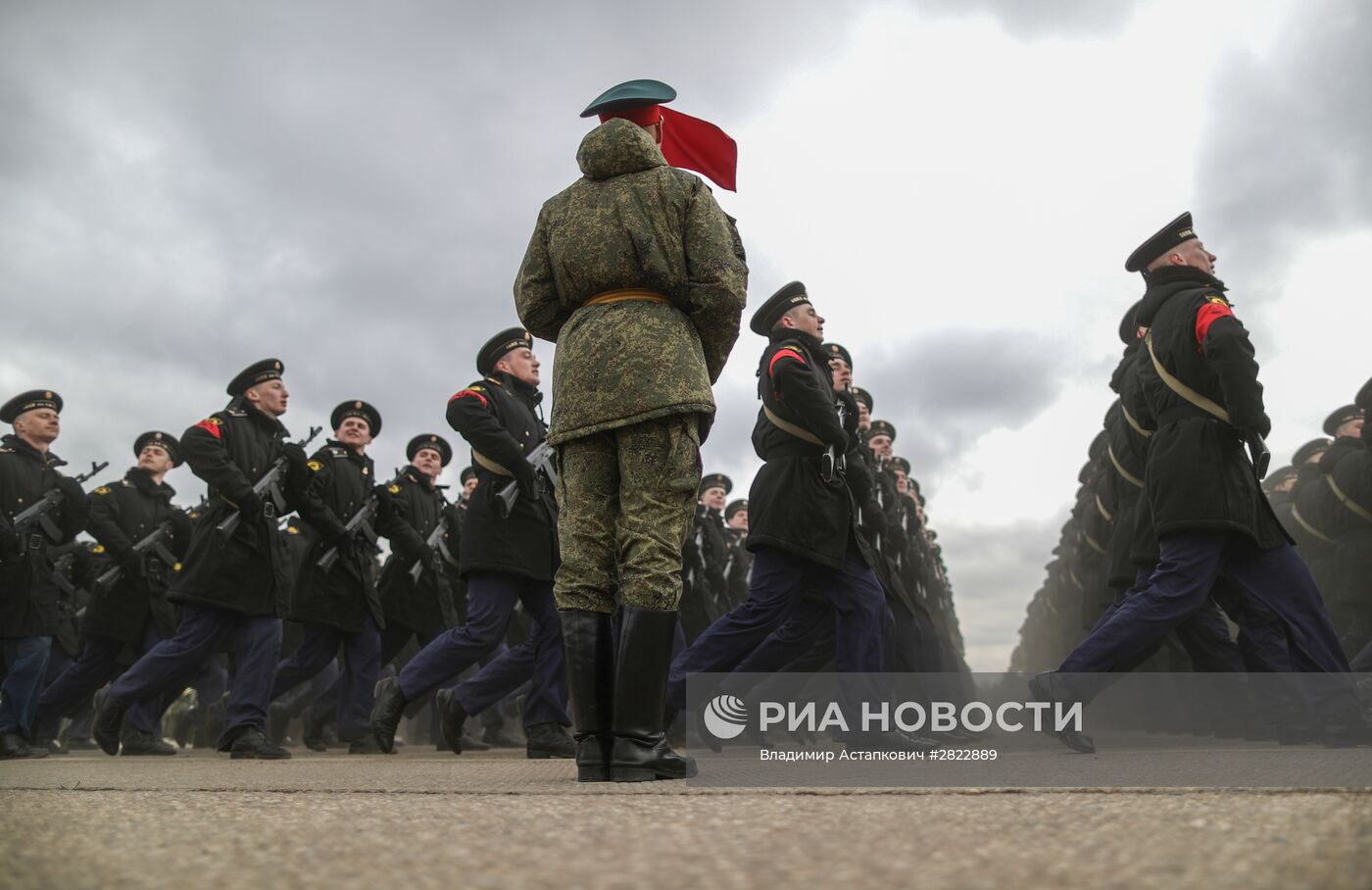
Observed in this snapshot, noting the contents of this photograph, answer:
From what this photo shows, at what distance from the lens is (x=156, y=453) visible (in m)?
9.69

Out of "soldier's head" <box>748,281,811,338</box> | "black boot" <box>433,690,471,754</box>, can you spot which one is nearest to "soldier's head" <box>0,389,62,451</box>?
"black boot" <box>433,690,471,754</box>

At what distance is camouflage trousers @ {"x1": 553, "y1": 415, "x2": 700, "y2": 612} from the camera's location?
3.21 metres

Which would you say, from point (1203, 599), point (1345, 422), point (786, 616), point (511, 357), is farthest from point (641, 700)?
point (1345, 422)

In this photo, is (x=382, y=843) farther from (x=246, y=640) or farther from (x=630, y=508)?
(x=246, y=640)

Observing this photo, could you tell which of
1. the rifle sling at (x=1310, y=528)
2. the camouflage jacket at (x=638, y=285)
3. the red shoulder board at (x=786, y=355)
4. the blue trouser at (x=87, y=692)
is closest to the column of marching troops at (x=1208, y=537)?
the red shoulder board at (x=786, y=355)

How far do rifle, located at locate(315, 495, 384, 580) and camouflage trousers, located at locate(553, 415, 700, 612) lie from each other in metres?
4.66

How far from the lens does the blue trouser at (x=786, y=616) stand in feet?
16.6

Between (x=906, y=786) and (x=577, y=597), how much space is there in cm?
107

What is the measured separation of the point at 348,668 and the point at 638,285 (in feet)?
17.1

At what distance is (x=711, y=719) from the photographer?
3.55 metres

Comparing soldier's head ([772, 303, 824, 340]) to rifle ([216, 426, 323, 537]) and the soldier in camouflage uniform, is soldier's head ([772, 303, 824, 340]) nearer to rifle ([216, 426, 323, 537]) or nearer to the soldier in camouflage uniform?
the soldier in camouflage uniform

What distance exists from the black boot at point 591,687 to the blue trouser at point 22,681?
499 centimetres

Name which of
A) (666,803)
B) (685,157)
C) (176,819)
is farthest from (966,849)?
(685,157)

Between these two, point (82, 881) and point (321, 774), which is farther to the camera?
point (321, 774)
